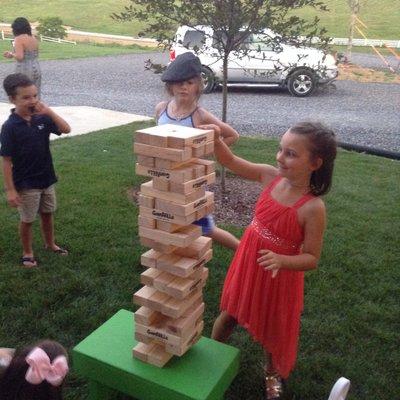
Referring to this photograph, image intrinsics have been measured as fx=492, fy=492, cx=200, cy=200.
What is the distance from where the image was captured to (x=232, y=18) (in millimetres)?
4852

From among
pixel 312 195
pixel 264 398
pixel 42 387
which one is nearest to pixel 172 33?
pixel 312 195

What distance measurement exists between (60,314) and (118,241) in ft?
3.68

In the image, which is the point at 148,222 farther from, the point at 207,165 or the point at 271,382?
the point at 271,382

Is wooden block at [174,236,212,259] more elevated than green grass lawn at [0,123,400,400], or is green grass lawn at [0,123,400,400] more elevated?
wooden block at [174,236,212,259]

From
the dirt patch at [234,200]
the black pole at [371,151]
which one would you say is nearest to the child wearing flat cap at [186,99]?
the dirt patch at [234,200]

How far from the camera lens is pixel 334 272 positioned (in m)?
3.93

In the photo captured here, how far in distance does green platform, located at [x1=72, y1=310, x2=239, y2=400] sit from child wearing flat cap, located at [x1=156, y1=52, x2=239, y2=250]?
43.4 inches

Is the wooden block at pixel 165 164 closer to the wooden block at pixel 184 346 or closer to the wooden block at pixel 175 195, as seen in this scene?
the wooden block at pixel 175 195

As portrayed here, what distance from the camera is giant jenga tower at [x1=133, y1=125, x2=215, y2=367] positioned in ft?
6.80

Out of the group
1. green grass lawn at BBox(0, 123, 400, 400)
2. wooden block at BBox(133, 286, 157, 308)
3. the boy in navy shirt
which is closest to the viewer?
wooden block at BBox(133, 286, 157, 308)

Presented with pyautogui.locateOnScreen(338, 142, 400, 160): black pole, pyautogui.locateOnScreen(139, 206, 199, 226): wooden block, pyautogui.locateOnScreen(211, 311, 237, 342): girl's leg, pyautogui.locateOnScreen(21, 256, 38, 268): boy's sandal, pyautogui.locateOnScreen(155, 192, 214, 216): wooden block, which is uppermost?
pyautogui.locateOnScreen(155, 192, 214, 216): wooden block

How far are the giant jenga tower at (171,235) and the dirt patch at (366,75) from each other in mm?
14351

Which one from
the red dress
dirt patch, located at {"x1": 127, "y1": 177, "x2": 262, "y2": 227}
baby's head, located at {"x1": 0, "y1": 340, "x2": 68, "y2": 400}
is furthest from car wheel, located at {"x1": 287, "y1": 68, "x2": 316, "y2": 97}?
baby's head, located at {"x1": 0, "y1": 340, "x2": 68, "y2": 400}

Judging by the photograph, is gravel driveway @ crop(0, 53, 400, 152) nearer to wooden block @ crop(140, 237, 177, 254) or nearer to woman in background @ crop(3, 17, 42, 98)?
woman in background @ crop(3, 17, 42, 98)
